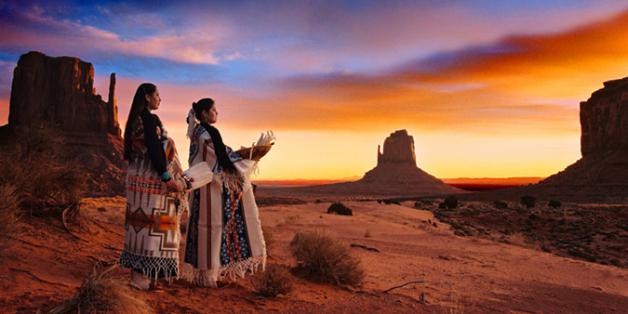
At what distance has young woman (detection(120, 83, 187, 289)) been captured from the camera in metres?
5.04

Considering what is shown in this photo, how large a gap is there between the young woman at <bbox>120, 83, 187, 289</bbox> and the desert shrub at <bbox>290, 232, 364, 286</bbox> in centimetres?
248

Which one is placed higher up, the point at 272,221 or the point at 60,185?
the point at 60,185

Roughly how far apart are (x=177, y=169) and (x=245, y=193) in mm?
1008

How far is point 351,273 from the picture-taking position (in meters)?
6.80

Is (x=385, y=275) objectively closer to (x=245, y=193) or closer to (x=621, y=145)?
(x=245, y=193)

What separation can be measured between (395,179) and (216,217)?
122786 mm

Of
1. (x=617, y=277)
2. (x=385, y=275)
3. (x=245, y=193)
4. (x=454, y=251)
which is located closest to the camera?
(x=245, y=193)

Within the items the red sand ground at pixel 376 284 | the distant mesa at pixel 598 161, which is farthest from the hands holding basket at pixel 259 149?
the distant mesa at pixel 598 161

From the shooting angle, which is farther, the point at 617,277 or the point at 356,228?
the point at 356,228

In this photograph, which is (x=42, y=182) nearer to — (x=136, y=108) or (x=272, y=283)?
(x=136, y=108)

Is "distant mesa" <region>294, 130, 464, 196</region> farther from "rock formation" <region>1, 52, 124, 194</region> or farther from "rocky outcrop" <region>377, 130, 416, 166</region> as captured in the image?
"rock formation" <region>1, 52, 124, 194</region>

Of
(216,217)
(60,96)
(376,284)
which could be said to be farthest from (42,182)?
(60,96)

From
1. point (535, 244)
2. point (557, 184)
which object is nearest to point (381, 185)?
point (557, 184)

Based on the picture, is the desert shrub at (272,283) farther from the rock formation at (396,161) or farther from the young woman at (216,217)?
the rock formation at (396,161)
